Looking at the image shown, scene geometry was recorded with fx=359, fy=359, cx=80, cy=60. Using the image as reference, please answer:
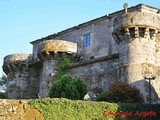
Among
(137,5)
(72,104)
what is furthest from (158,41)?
(72,104)

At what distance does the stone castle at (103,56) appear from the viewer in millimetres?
23688

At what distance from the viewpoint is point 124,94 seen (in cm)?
2242

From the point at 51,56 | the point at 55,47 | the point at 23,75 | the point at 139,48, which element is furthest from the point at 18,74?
the point at 139,48

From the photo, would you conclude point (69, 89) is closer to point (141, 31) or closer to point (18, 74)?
point (141, 31)

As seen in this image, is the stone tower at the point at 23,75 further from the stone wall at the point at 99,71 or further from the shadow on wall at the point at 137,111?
the shadow on wall at the point at 137,111

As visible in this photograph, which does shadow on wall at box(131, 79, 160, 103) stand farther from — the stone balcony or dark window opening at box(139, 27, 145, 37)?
the stone balcony

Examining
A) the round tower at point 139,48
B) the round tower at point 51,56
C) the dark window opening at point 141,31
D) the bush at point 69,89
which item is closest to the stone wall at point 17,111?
the bush at point 69,89

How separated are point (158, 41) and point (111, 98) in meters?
5.63

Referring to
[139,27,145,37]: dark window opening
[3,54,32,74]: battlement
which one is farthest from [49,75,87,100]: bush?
[3,54,32,74]: battlement

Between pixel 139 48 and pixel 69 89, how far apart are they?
17.6 ft

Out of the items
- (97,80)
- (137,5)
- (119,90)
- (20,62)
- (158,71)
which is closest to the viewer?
(119,90)

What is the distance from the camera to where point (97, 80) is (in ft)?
88.2

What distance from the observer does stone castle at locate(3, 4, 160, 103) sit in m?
23.7

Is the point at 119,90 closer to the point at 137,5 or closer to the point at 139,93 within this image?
the point at 139,93
